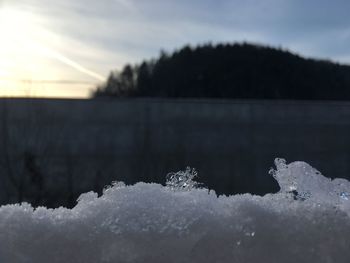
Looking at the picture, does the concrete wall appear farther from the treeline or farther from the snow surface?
the snow surface

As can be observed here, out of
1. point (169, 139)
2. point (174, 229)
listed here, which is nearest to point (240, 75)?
point (169, 139)

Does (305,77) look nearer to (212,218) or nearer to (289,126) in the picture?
(289,126)

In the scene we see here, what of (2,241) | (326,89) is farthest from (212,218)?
(326,89)

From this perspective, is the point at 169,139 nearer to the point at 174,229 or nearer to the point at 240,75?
the point at 174,229

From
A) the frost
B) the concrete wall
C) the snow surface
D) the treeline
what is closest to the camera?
the snow surface

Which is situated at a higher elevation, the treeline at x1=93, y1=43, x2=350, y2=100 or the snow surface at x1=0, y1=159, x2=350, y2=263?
the treeline at x1=93, y1=43, x2=350, y2=100

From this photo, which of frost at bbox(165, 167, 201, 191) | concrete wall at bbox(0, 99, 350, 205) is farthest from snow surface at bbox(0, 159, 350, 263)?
concrete wall at bbox(0, 99, 350, 205)

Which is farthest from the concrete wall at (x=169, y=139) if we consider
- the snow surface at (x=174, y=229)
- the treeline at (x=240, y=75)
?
the snow surface at (x=174, y=229)
